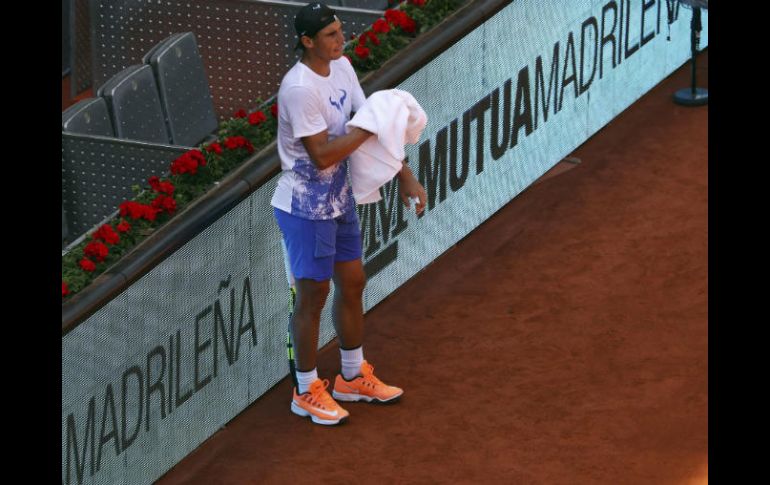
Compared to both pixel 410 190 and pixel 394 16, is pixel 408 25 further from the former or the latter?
pixel 410 190

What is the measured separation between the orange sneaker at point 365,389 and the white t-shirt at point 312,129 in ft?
3.05

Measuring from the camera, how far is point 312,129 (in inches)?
281

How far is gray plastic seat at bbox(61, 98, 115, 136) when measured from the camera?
29.6 feet

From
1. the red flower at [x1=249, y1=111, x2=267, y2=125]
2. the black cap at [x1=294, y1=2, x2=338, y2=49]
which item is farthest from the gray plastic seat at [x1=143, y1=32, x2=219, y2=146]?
the black cap at [x1=294, y1=2, x2=338, y2=49]

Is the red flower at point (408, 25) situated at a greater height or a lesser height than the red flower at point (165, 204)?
greater

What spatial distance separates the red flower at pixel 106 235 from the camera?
23.7 ft

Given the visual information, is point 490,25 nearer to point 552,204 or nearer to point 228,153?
point 552,204

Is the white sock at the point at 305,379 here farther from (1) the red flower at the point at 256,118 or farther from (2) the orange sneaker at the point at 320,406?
(1) the red flower at the point at 256,118

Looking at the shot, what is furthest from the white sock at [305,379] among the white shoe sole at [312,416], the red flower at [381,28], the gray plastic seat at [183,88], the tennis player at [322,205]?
the gray plastic seat at [183,88]

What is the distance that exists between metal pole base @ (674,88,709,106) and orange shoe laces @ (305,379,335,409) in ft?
14.2

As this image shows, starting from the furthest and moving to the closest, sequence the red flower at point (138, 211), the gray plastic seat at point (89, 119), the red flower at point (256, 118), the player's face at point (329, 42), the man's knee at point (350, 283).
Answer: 1. the gray plastic seat at point (89, 119)
2. the red flower at point (256, 118)
3. the man's knee at point (350, 283)
4. the red flower at point (138, 211)
5. the player's face at point (329, 42)

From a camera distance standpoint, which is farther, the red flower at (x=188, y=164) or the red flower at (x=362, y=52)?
the red flower at (x=362, y=52)

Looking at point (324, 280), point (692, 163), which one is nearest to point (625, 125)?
point (692, 163)

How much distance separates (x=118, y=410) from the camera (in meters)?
7.08
